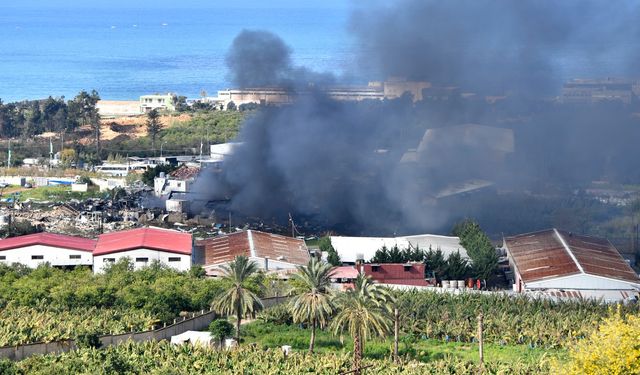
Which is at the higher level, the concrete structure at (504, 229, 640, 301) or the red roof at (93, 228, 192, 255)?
the red roof at (93, 228, 192, 255)

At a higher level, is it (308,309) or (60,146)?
(60,146)

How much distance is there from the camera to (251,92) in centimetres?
5422

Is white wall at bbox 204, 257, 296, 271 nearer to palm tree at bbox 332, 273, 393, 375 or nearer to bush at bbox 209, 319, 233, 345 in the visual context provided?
bush at bbox 209, 319, 233, 345

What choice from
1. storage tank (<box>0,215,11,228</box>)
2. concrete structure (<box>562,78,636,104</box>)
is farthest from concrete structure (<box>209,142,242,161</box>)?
concrete structure (<box>562,78,636,104</box>)

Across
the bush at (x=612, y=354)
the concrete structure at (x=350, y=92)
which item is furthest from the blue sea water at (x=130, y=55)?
the bush at (x=612, y=354)

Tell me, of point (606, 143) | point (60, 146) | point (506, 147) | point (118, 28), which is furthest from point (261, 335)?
point (118, 28)

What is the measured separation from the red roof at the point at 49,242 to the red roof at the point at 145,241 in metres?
0.31

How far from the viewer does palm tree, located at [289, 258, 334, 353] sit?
83.6ft

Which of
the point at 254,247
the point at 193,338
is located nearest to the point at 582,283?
the point at 254,247

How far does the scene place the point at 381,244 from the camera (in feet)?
119

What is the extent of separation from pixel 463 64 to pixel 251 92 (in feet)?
25.7

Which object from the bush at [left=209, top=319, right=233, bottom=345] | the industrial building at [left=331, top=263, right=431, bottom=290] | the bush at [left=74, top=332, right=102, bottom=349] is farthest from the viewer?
the industrial building at [left=331, top=263, right=431, bottom=290]

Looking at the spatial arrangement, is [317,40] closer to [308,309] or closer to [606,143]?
[606,143]

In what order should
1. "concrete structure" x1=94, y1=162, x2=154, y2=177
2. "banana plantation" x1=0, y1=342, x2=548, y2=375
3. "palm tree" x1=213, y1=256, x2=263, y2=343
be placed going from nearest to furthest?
"banana plantation" x1=0, y1=342, x2=548, y2=375 < "palm tree" x1=213, y1=256, x2=263, y2=343 < "concrete structure" x1=94, y1=162, x2=154, y2=177
